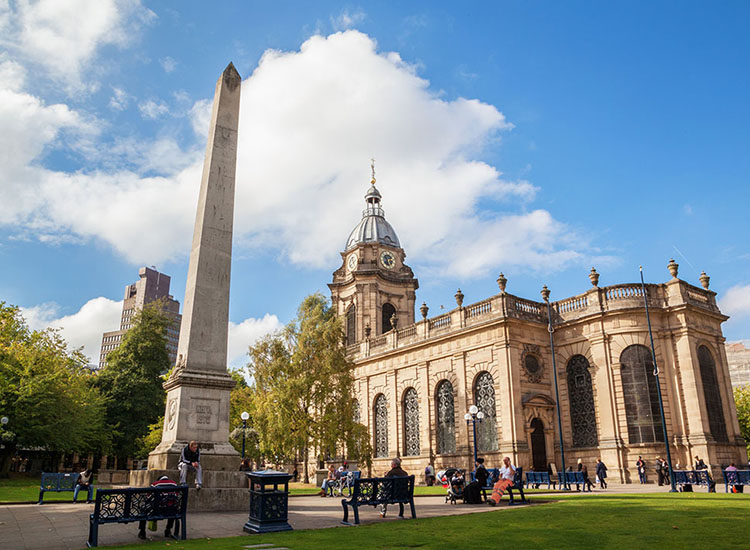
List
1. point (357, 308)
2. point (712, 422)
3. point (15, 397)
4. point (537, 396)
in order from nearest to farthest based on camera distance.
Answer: point (712, 422), point (537, 396), point (15, 397), point (357, 308)

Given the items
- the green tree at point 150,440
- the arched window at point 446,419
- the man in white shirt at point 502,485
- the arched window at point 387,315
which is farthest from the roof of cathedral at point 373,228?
the man in white shirt at point 502,485

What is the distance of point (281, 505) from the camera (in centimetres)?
1001

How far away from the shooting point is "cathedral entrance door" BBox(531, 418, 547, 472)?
106ft

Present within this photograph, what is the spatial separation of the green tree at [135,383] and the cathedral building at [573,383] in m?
21.3

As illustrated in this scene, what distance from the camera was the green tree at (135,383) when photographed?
1890 inches

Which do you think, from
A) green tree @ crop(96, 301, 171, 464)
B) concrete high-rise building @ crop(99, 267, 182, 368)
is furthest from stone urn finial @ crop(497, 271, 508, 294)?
concrete high-rise building @ crop(99, 267, 182, 368)

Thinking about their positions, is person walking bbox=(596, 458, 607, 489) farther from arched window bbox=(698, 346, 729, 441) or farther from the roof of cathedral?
the roof of cathedral

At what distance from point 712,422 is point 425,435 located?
1614 centimetres

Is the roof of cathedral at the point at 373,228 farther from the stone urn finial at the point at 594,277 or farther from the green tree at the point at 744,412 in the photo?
the green tree at the point at 744,412

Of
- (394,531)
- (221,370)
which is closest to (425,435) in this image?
(221,370)

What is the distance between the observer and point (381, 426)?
41.2 metres

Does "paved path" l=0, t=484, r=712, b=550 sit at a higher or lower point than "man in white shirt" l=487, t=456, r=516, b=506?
lower

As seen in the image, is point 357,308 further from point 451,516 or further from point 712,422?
point 451,516

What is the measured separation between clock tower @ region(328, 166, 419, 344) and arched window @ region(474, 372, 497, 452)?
14.4 meters
